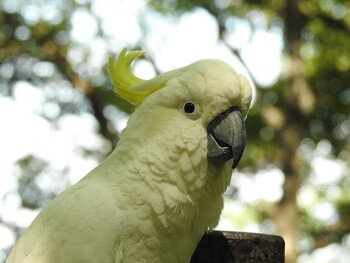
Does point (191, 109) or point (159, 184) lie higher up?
point (191, 109)

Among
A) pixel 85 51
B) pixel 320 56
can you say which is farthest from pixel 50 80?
pixel 320 56

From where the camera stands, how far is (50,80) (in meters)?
10.3

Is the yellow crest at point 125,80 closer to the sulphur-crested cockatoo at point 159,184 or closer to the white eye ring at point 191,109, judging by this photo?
the sulphur-crested cockatoo at point 159,184

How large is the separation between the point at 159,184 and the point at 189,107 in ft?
1.06

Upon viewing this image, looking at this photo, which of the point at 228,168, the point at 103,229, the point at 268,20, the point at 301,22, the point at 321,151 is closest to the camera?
the point at 103,229

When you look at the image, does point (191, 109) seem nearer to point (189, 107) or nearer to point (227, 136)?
point (189, 107)

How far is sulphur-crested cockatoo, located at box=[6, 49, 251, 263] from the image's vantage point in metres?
2.33

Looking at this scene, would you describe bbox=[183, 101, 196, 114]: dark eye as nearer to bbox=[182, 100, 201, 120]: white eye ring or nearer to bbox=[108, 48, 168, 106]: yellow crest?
bbox=[182, 100, 201, 120]: white eye ring

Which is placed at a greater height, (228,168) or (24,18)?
(24,18)

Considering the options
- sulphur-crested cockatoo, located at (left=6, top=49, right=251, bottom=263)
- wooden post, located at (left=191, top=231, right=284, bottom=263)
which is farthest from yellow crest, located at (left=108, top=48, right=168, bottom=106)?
wooden post, located at (left=191, top=231, right=284, bottom=263)

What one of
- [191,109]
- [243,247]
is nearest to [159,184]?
[191,109]

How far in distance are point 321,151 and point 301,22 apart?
3.47 meters

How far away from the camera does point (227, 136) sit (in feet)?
7.55

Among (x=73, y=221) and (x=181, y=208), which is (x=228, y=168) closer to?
(x=181, y=208)
